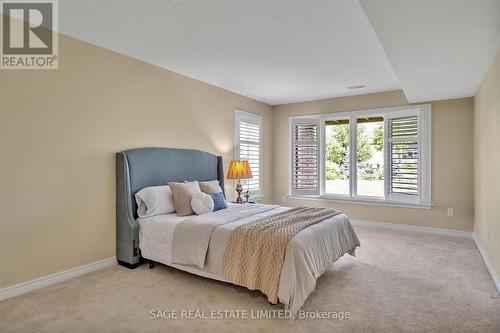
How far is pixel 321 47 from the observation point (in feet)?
10.7

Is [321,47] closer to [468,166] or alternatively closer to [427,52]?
[427,52]

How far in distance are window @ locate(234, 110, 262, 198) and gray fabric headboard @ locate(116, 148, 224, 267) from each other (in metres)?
1.47

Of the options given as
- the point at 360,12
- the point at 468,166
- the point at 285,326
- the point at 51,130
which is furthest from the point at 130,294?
the point at 468,166

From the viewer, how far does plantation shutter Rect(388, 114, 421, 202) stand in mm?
4961

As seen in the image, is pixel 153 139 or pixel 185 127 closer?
pixel 153 139

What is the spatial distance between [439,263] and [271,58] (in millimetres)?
3249

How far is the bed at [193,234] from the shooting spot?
2.33 m

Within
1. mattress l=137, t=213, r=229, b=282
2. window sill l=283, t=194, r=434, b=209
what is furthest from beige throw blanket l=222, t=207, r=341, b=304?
window sill l=283, t=194, r=434, b=209

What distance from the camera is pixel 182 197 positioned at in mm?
3461

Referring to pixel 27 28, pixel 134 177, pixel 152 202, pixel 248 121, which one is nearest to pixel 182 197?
pixel 152 202

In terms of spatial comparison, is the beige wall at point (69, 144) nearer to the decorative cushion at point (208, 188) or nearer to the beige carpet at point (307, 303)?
the beige carpet at point (307, 303)

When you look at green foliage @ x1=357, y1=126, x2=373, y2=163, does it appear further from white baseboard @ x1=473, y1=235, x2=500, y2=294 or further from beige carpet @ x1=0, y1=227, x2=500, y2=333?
beige carpet @ x1=0, y1=227, x2=500, y2=333

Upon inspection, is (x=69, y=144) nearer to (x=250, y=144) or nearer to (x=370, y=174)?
(x=250, y=144)

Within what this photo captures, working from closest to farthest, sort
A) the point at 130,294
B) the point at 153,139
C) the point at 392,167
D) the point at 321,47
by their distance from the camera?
the point at 130,294
the point at 321,47
the point at 153,139
the point at 392,167
